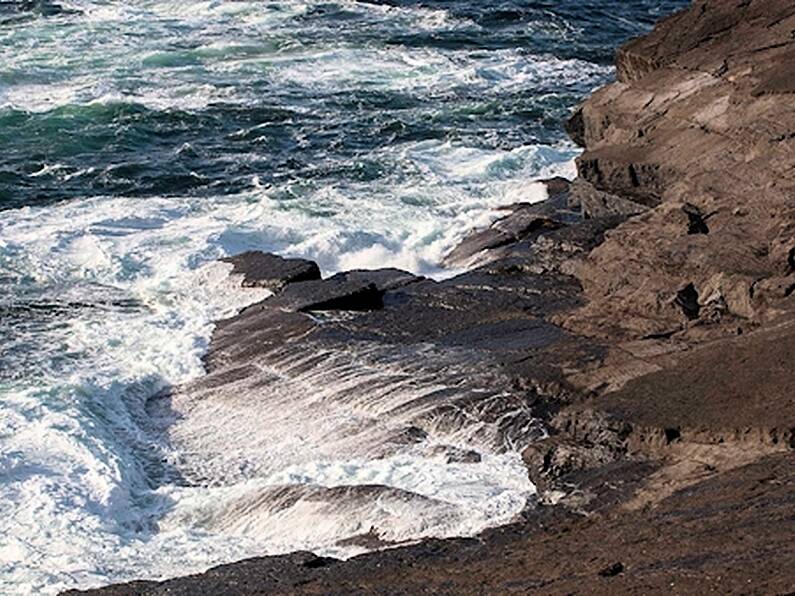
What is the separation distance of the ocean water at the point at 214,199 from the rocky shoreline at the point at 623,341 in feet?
2.96

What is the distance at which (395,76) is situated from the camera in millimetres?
37875

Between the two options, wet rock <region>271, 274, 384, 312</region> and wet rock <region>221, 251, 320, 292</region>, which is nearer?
wet rock <region>271, 274, 384, 312</region>

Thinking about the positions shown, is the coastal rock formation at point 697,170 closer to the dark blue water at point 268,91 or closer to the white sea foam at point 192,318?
the white sea foam at point 192,318

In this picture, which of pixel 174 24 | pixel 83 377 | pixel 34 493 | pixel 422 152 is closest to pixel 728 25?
pixel 422 152

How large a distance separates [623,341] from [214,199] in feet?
40.7

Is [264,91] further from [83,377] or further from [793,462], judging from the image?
[793,462]

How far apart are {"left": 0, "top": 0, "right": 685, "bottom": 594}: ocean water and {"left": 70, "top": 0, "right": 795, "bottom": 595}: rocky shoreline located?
90 centimetres

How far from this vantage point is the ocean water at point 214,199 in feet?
53.3

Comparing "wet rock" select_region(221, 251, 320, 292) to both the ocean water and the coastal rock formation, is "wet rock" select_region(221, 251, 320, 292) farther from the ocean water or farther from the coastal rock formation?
the coastal rock formation

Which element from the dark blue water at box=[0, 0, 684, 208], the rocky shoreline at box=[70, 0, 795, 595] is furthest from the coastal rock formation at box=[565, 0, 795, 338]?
the dark blue water at box=[0, 0, 684, 208]

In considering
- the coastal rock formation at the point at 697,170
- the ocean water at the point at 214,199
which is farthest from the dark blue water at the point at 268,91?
the coastal rock formation at the point at 697,170

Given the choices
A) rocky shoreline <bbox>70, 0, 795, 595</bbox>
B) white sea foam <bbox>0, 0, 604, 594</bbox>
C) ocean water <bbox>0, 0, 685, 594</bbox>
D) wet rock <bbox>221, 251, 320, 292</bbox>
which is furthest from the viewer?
wet rock <bbox>221, 251, 320, 292</bbox>

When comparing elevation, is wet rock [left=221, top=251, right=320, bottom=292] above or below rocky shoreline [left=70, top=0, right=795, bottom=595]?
below

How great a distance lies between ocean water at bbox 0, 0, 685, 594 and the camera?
1623 centimetres
